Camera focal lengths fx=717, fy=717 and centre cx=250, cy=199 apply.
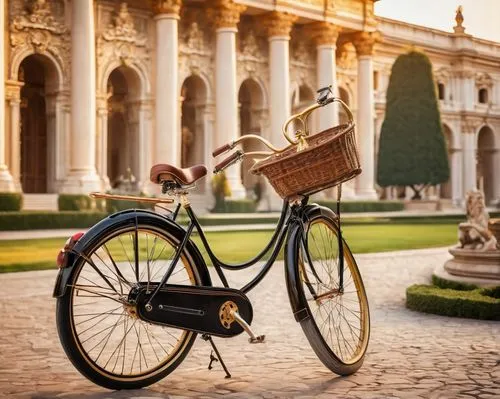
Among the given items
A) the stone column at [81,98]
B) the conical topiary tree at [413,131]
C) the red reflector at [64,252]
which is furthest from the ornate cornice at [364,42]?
the red reflector at [64,252]

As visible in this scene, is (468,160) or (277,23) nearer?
(277,23)

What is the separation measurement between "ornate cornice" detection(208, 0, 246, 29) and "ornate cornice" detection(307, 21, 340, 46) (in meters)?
6.28

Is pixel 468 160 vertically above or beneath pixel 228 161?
above

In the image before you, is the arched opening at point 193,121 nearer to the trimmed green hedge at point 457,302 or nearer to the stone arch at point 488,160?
the trimmed green hedge at point 457,302

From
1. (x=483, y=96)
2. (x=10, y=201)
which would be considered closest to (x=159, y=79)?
(x=10, y=201)

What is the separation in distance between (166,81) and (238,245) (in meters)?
15.2

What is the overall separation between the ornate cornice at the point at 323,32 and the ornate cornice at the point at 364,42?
94.0 inches

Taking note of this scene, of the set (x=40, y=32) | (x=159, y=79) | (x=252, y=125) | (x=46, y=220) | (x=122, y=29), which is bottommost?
(x=46, y=220)

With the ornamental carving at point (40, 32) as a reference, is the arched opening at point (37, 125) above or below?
below

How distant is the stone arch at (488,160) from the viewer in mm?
58844

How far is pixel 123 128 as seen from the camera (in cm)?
3781

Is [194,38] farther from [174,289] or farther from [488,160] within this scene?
[488,160]

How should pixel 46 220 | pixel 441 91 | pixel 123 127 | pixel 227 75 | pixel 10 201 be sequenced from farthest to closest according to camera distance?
pixel 441 91, pixel 123 127, pixel 227 75, pixel 10 201, pixel 46 220

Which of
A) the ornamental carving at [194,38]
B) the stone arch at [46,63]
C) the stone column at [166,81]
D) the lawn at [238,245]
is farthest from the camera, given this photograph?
the ornamental carving at [194,38]
